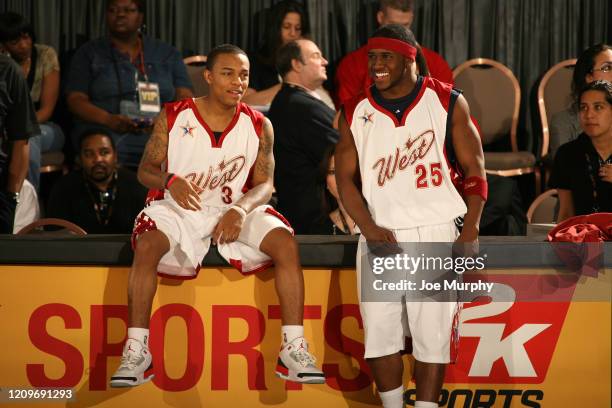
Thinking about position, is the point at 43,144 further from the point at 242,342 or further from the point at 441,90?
the point at 441,90

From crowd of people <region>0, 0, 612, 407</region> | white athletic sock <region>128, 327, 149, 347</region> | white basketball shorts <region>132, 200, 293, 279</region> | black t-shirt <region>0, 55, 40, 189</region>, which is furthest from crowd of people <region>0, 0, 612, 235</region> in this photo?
white athletic sock <region>128, 327, 149, 347</region>

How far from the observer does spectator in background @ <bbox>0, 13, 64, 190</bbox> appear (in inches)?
246

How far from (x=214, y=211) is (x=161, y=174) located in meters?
0.27

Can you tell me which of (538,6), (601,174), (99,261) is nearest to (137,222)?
(99,261)

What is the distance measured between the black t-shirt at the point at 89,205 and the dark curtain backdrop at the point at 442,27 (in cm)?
179

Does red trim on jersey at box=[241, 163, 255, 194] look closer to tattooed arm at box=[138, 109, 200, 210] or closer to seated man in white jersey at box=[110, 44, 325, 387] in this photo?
seated man in white jersey at box=[110, 44, 325, 387]

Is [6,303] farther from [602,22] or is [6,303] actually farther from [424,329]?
[602,22]

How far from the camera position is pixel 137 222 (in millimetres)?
4109

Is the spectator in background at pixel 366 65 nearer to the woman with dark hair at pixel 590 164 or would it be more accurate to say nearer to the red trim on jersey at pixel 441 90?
the woman with dark hair at pixel 590 164

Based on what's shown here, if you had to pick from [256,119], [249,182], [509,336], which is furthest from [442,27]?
[509,336]

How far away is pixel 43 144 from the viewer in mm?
6254

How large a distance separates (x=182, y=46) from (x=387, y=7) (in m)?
1.56

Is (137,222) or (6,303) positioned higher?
(137,222)

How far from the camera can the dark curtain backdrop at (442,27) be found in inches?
283
